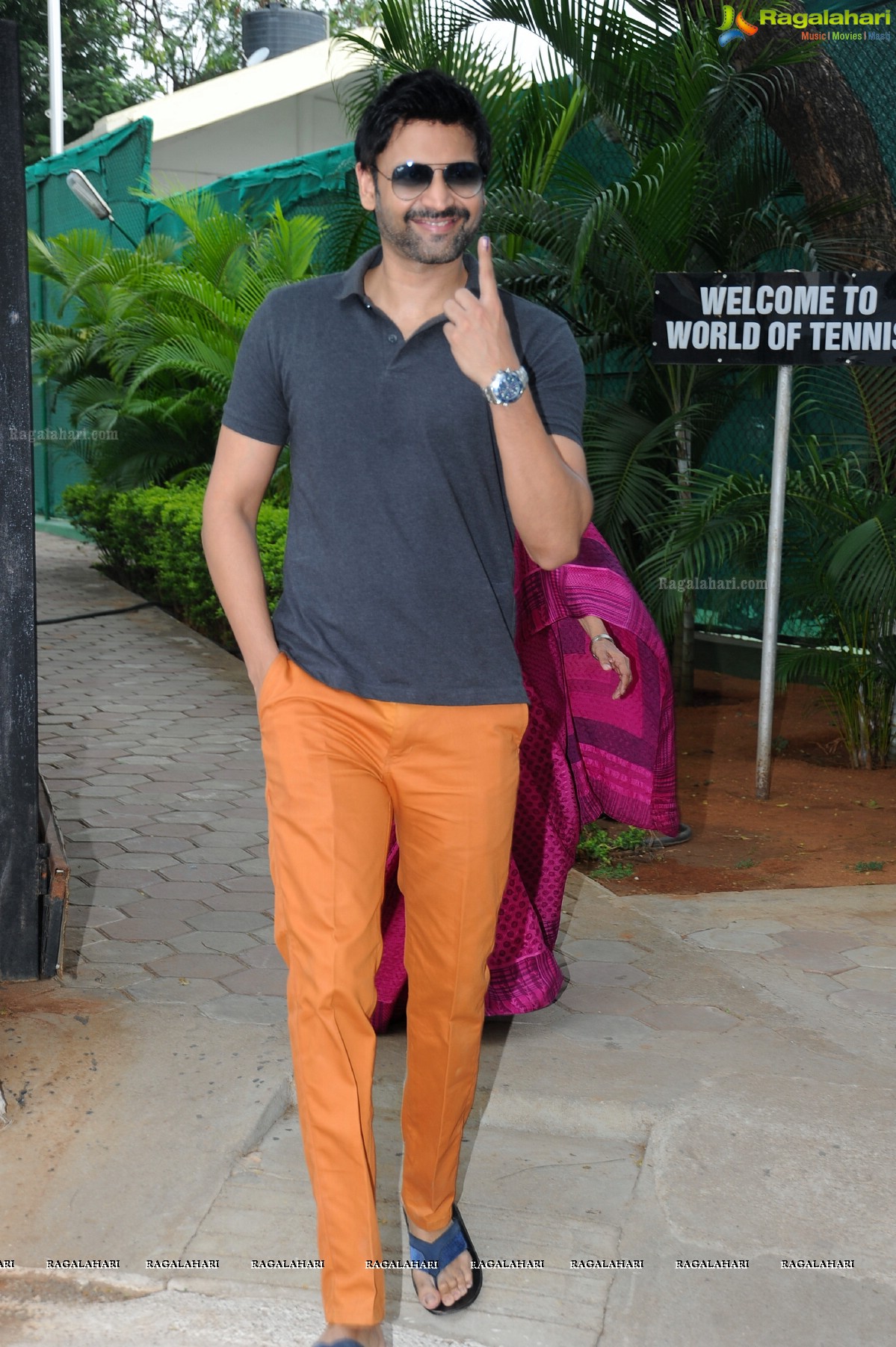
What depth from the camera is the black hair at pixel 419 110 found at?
7.29 feet

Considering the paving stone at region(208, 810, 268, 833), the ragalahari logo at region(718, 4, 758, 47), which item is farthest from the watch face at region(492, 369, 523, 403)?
the ragalahari logo at region(718, 4, 758, 47)

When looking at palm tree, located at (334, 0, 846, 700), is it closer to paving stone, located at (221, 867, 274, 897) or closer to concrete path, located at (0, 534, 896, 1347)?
paving stone, located at (221, 867, 274, 897)

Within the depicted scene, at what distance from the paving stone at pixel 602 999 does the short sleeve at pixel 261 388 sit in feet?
6.61

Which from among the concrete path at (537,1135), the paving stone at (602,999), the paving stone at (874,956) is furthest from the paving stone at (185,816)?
the paving stone at (874,956)

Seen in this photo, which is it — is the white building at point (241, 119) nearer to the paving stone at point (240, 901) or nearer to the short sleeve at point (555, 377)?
the paving stone at point (240, 901)

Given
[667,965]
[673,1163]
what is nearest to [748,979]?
[667,965]

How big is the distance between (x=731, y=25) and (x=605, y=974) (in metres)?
4.67

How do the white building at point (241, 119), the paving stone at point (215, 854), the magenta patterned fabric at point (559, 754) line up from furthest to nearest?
the white building at point (241, 119) → the paving stone at point (215, 854) → the magenta patterned fabric at point (559, 754)

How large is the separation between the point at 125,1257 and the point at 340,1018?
31.0 inches

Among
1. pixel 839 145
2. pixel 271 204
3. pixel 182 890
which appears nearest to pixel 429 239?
pixel 182 890

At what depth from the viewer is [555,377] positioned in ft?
7.74

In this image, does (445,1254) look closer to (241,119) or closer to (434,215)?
(434,215)

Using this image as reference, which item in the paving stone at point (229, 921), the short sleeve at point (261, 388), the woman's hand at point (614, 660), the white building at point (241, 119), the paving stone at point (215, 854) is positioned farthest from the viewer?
the white building at point (241, 119)

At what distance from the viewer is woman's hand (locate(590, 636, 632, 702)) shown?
3.12 metres
